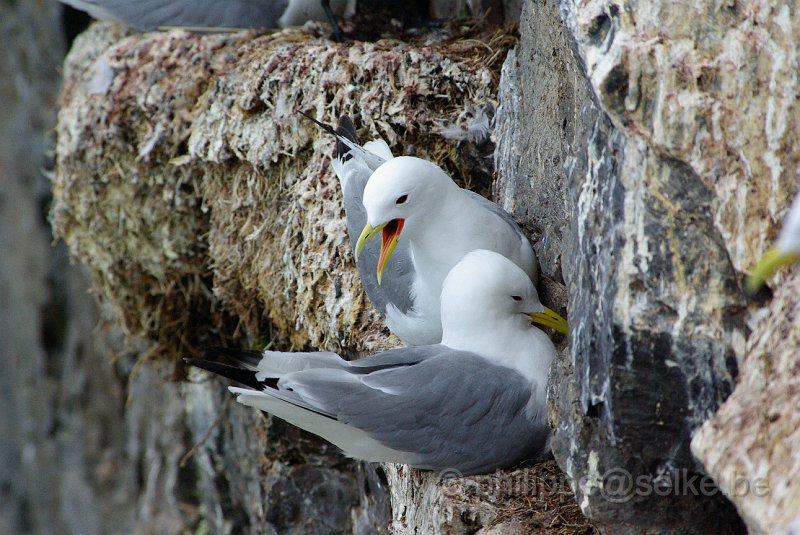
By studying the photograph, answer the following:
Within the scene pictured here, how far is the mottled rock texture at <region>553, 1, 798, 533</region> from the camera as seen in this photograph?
6.12 feet

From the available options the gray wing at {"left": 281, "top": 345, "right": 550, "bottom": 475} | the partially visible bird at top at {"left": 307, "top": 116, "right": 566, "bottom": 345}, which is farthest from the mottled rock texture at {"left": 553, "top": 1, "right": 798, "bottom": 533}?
the partially visible bird at top at {"left": 307, "top": 116, "right": 566, "bottom": 345}

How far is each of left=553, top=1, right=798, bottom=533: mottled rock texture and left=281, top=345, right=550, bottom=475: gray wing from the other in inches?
21.4

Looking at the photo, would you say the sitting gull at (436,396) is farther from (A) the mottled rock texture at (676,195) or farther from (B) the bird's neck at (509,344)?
(A) the mottled rock texture at (676,195)

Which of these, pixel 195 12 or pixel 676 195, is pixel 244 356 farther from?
pixel 195 12

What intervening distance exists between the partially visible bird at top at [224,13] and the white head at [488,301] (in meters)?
2.27

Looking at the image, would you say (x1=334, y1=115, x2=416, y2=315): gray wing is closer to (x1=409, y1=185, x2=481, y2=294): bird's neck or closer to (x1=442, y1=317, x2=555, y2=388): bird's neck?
(x1=409, y1=185, x2=481, y2=294): bird's neck

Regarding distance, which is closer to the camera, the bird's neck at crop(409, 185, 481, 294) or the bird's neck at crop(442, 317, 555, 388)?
the bird's neck at crop(442, 317, 555, 388)

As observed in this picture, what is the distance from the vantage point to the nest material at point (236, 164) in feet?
12.5

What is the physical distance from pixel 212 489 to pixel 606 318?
14.6ft

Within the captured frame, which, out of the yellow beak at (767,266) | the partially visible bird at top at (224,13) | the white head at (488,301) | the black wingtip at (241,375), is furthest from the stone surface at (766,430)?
the partially visible bird at top at (224,13)

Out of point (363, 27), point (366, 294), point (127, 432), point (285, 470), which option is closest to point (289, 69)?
point (363, 27)

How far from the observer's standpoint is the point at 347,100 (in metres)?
3.94

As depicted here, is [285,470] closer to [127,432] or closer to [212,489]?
[212,489]

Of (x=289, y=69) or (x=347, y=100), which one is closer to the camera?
(x=347, y=100)
